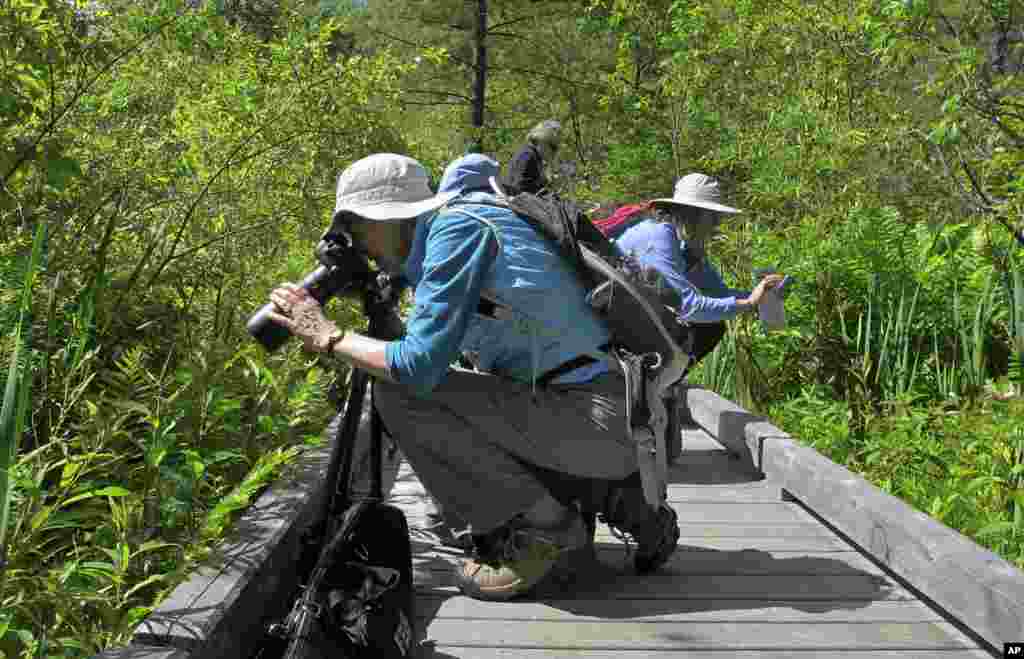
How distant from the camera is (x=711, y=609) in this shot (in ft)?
11.7

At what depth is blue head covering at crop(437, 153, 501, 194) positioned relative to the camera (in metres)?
3.69

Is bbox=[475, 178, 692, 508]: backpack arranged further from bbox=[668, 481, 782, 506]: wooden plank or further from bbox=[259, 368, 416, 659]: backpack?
bbox=[668, 481, 782, 506]: wooden plank

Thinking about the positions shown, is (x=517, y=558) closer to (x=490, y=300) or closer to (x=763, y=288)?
(x=490, y=300)

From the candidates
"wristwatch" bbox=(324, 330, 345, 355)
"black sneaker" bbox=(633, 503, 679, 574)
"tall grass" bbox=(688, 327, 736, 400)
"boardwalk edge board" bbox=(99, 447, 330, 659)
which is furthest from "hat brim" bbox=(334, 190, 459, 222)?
"tall grass" bbox=(688, 327, 736, 400)

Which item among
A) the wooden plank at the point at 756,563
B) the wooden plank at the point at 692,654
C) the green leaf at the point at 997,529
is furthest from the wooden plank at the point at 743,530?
the wooden plank at the point at 692,654

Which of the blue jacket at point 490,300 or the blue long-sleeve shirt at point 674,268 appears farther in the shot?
the blue long-sleeve shirt at point 674,268

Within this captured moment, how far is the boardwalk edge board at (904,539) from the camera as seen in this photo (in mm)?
3062

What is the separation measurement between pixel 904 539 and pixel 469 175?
175 centimetres

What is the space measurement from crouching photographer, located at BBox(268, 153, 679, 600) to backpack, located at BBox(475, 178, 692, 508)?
0.05m

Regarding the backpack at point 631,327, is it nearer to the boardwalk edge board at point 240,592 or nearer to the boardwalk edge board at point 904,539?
the boardwalk edge board at point 904,539

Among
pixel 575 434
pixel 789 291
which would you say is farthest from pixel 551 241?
pixel 789 291

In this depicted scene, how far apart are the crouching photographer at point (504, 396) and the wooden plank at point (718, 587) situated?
0.13 metres

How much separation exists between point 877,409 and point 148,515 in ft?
14.1

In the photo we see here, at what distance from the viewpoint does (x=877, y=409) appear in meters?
6.42
